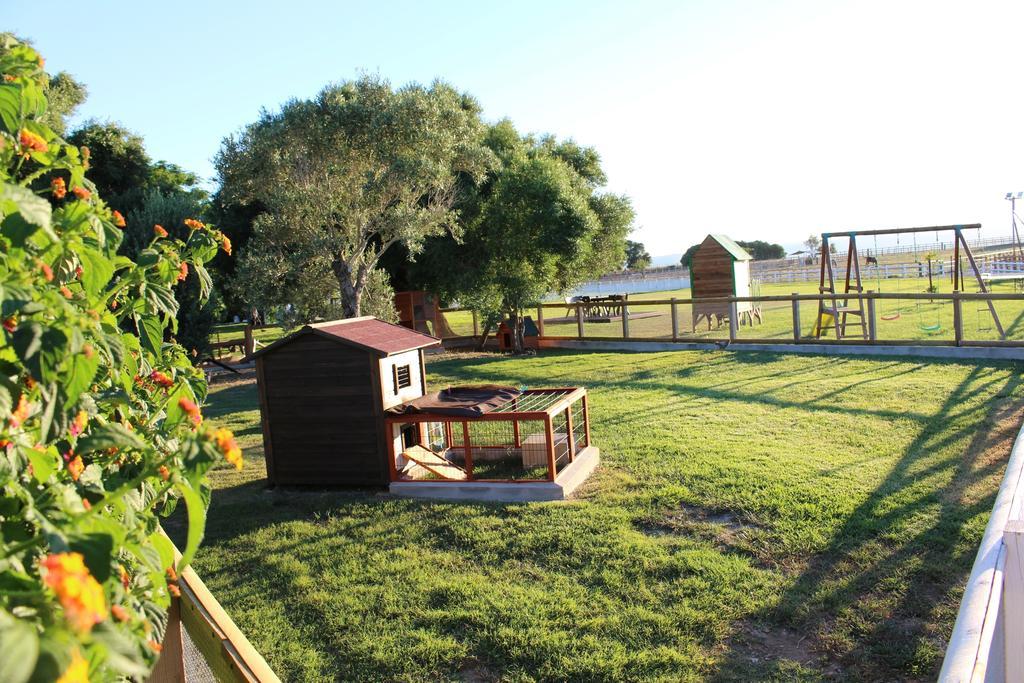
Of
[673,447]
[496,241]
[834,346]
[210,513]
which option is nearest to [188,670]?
[210,513]

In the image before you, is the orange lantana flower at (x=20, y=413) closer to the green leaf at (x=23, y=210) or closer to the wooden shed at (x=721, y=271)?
the green leaf at (x=23, y=210)

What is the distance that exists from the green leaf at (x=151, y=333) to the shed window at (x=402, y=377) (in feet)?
22.6

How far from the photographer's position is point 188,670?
2.95m

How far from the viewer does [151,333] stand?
7.23ft

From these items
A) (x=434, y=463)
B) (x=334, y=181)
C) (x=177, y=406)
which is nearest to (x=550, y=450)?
(x=434, y=463)

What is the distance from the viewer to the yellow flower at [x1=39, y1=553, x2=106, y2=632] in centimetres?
94

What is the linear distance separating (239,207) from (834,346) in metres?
14.8

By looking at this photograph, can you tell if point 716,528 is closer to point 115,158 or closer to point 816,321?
point 816,321

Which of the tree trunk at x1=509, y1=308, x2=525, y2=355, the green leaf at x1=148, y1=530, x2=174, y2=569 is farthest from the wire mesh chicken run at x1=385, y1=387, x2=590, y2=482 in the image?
the tree trunk at x1=509, y1=308, x2=525, y2=355

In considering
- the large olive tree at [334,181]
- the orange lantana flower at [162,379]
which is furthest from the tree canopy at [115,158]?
the orange lantana flower at [162,379]

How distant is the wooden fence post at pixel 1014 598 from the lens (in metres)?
2.29

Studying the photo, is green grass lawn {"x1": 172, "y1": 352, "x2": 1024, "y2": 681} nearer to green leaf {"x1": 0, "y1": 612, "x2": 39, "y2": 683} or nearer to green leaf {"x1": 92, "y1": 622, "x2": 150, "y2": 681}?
green leaf {"x1": 92, "y1": 622, "x2": 150, "y2": 681}

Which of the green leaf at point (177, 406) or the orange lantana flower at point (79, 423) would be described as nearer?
the orange lantana flower at point (79, 423)

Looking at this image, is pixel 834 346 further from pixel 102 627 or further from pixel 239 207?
pixel 102 627
